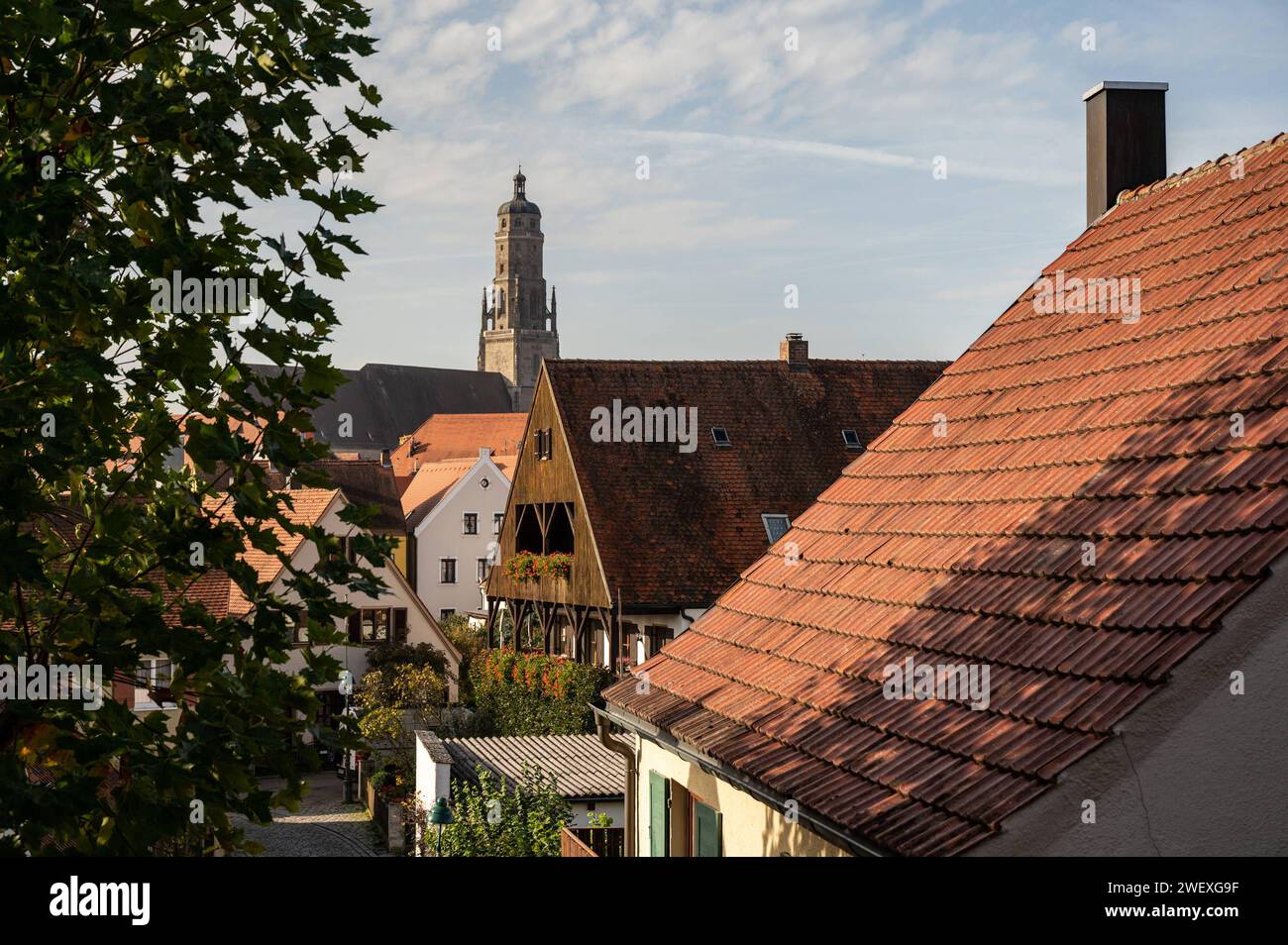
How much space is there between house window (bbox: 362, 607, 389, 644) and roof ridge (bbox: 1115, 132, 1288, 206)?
3187 cm

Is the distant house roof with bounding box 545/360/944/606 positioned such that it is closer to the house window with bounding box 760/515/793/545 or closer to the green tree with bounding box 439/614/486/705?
the house window with bounding box 760/515/793/545

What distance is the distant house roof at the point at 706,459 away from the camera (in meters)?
29.5

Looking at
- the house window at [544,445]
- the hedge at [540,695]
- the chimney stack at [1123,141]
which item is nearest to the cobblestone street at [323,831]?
the hedge at [540,695]

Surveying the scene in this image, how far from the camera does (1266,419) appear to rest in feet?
21.6

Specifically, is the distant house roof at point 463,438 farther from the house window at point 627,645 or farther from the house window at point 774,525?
the house window at point 627,645

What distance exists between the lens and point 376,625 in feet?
133

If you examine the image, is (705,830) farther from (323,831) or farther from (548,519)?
(548,519)

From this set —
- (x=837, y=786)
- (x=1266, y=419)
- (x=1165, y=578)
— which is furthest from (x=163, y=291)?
(x=1266, y=419)

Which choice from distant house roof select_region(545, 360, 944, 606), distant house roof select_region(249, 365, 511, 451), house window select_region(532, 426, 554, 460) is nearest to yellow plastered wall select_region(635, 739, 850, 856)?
distant house roof select_region(545, 360, 944, 606)

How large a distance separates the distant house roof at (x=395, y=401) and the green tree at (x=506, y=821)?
78330 millimetres

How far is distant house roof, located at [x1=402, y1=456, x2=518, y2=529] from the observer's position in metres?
56.5

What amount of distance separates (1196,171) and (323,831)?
76.8 feet

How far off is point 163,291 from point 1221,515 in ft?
15.3

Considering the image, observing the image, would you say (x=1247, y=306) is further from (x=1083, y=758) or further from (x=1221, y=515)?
(x=1083, y=758)
